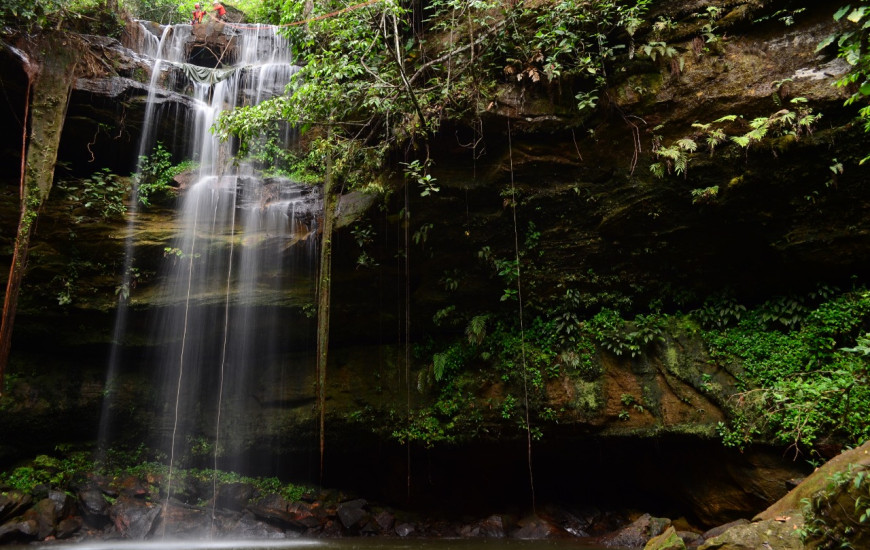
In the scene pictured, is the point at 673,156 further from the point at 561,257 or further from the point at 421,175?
the point at 421,175

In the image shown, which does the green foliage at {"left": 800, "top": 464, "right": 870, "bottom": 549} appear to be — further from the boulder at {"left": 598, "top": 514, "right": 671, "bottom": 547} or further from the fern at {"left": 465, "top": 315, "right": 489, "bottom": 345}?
the fern at {"left": 465, "top": 315, "right": 489, "bottom": 345}

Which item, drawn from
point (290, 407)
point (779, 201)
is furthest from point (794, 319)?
point (290, 407)

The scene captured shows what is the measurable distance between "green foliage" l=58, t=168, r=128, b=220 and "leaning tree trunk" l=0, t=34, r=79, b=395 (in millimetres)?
969

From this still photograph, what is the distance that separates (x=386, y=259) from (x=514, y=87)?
13.0 ft

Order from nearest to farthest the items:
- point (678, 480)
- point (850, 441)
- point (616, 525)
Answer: point (850, 441), point (678, 480), point (616, 525)

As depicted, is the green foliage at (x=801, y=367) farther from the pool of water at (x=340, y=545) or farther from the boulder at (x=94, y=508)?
the boulder at (x=94, y=508)

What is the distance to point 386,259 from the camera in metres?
9.67

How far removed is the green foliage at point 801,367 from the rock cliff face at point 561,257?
352 millimetres

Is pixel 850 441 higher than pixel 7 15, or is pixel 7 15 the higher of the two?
pixel 7 15

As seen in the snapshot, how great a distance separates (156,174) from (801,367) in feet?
40.9

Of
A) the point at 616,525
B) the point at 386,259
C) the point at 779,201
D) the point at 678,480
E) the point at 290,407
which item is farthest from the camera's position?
the point at 290,407

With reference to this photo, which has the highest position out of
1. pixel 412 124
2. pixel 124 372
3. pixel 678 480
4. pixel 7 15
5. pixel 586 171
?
pixel 7 15

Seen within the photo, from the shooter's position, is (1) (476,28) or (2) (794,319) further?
(1) (476,28)

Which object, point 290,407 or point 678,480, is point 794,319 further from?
point 290,407
